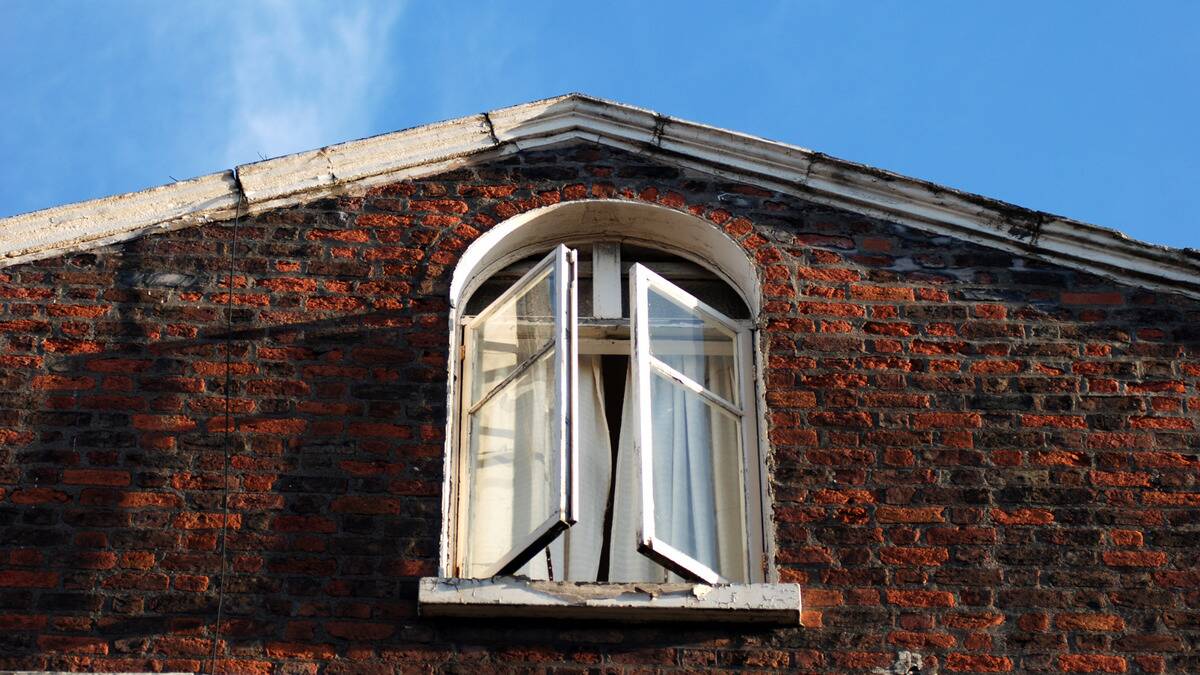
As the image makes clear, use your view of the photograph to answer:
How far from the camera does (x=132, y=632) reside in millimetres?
6793

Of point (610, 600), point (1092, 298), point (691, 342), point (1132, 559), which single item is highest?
point (1092, 298)

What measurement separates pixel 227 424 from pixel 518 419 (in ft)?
3.88

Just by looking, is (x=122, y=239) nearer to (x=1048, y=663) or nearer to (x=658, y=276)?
(x=658, y=276)

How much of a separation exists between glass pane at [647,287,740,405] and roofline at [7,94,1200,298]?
0.70 metres

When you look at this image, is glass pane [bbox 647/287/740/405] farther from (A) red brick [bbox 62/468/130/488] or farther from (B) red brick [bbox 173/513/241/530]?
(A) red brick [bbox 62/468/130/488]

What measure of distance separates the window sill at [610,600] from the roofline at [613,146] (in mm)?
2104

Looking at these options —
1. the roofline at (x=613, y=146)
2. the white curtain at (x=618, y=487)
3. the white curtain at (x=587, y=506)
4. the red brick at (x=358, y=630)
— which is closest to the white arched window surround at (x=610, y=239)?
the white curtain at (x=618, y=487)

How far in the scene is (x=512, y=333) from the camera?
798 centimetres

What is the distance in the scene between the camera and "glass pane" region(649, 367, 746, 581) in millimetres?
7398

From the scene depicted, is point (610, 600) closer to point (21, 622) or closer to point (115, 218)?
point (21, 622)

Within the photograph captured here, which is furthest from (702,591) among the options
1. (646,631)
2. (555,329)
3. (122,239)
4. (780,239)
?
(122,239)

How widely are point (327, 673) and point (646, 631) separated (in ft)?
3.86

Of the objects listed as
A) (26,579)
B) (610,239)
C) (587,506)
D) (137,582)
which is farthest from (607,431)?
(26,579)

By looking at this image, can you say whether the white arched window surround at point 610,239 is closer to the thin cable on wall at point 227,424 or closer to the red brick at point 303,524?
the red brick at point 303,524
